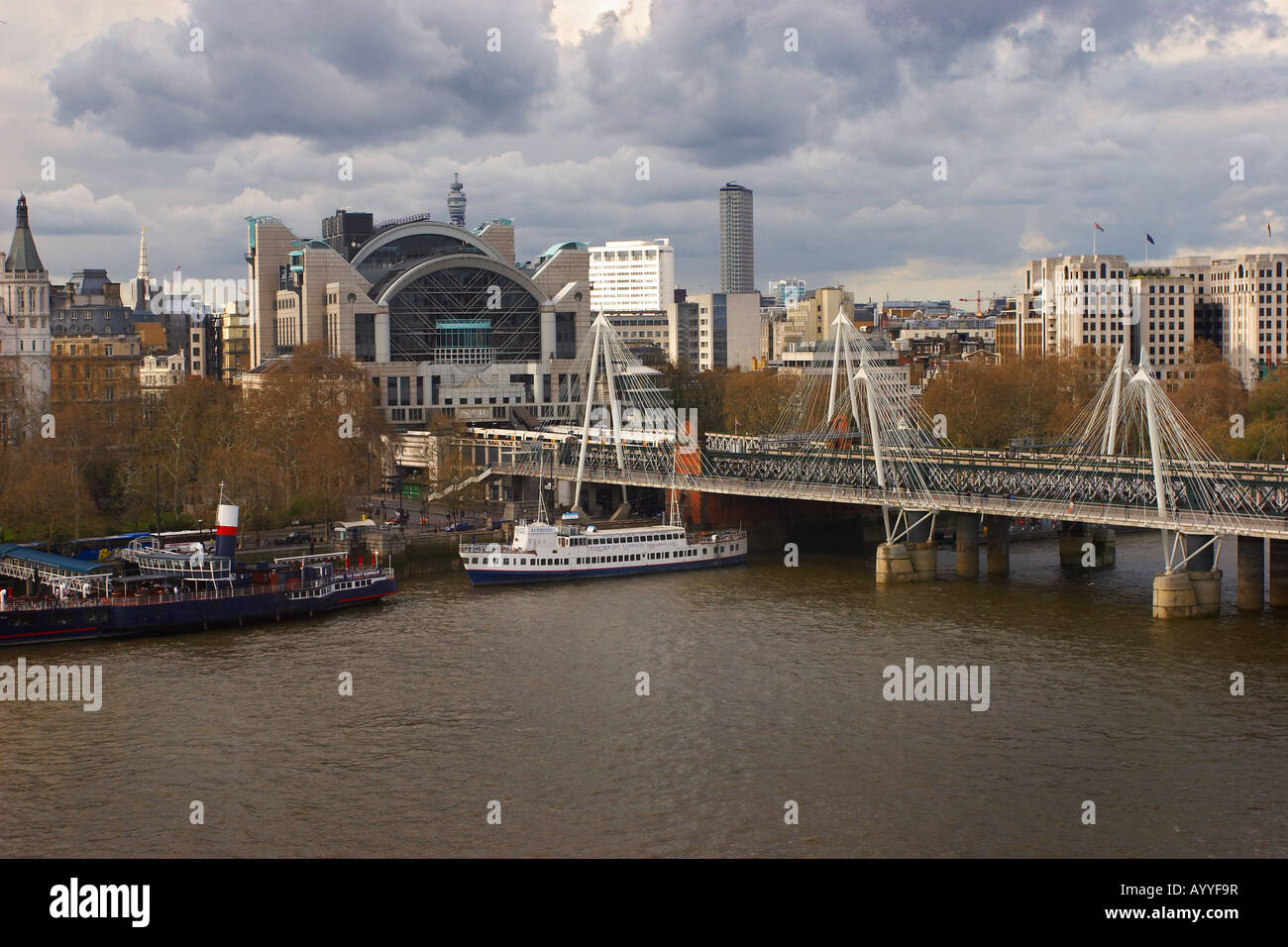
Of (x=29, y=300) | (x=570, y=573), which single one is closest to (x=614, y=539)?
(x=570, y=573)

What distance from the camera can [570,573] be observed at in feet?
193

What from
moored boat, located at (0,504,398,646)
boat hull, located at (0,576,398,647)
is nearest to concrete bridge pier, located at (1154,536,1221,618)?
moored boat, located at (0,504,398,646)

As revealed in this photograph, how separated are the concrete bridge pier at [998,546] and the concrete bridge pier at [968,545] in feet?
1.56

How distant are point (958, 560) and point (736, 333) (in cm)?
12252

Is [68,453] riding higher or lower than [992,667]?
higher

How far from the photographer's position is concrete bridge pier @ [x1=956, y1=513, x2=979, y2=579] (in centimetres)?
5756

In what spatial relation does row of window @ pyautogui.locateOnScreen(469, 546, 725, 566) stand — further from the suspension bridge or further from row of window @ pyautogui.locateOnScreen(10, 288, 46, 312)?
row of window @ pyautogui.locateOnScreen(10, 288, 46, 312)

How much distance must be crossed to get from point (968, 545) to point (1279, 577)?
1226cm

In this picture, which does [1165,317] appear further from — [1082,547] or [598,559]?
[598,559]

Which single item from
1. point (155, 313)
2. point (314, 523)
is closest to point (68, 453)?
point (314, 523)

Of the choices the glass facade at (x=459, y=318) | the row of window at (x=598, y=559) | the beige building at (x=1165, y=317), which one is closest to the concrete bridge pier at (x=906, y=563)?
the row of window at (x=598, y=559)

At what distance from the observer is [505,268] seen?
10488cm

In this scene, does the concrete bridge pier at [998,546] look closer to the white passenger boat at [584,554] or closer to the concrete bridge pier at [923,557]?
the concrete bridge pier at [923,557]

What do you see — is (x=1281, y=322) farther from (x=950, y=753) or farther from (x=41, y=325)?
(x=950, y=753)
